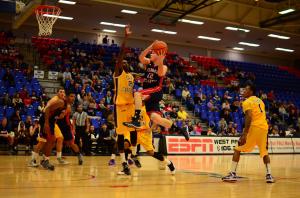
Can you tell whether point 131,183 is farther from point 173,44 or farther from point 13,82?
point 173,44

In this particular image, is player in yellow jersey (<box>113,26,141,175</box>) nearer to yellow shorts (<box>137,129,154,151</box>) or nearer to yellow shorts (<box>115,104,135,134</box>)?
yellow shorts (<box>115,104,135,134</box>)

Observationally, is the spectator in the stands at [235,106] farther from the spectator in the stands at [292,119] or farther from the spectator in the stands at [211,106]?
the spectator in the stands at [292,119]

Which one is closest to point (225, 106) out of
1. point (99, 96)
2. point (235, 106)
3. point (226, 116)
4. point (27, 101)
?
point (226, 116)

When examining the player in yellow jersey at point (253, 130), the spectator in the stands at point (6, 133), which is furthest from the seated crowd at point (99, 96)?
the player in yellow jersey at point (253, 130)

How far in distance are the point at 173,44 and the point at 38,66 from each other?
12904 millimetres

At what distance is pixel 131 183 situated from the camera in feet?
23.7

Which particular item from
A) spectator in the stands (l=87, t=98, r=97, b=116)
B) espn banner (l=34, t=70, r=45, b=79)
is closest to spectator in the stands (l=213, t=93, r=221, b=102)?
spectator in the stands (l=87, t=98, r=97, b=116)

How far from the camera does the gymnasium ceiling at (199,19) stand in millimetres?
23297

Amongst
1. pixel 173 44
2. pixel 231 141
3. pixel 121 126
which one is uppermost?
pixel 173 44

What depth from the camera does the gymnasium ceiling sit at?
23297 millimetres

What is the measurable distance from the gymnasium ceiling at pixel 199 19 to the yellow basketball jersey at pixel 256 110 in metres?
15.0

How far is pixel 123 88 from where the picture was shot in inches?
342

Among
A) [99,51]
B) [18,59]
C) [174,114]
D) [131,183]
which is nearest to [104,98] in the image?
[174,114]

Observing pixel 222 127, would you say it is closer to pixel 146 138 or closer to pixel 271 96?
pixel 271 96
